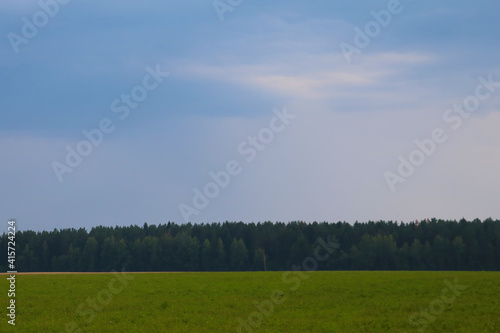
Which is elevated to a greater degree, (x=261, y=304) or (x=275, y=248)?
(x=275, y=248)

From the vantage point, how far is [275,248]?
14825cm

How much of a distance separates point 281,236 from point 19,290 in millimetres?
97337

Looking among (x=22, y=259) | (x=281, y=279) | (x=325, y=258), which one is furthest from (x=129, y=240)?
(x=281, y=279)

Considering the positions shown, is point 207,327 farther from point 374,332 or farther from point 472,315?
point 472,315

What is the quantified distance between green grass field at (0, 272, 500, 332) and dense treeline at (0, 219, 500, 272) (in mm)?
74645

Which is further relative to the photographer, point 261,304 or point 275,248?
point 275,248

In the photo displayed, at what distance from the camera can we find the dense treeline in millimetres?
134875

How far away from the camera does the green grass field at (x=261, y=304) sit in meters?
40.3

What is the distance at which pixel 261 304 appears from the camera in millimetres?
48094

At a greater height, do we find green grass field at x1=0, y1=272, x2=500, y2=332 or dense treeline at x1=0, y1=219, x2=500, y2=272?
dense treeline at x1=0, y1=219, x2=500, y2=272

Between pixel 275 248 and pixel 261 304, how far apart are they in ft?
330

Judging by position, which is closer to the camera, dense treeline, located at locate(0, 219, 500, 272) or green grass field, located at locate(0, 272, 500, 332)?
green grass field, located at locate(0, 272, 500, 332)

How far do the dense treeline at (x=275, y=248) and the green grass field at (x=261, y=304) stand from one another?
7464cm

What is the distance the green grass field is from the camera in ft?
132
